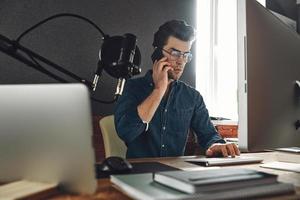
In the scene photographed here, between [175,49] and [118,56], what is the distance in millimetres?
738

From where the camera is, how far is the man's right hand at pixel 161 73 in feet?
5.51

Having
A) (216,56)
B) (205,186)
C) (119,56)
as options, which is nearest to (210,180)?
(205,186)

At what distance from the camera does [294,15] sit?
1539mm

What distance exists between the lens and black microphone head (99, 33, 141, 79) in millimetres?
1083

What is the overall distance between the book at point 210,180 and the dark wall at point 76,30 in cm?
180

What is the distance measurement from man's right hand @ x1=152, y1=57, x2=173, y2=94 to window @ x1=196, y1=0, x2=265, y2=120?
151cm

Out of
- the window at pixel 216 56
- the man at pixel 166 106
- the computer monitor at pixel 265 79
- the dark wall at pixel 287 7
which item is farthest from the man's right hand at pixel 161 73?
the window at pixel 216 56

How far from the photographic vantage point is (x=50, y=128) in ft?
2.04

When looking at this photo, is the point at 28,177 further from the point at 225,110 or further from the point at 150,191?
the point at 225,110

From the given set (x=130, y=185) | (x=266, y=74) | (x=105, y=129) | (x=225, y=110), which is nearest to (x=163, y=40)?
(x=105, y=129)

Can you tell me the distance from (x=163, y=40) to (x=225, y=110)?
158 cm

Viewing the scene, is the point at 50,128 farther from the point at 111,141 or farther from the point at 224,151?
the point at 111,141

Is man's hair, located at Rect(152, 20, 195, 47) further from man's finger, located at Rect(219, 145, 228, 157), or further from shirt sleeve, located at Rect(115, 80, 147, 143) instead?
man's finger, located at Rect(219, 145, 228, 157)

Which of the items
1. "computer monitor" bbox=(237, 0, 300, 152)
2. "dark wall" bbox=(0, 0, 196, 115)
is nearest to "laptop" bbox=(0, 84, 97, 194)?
"computer monitor" bbox=(237, 0, 300, 152)
